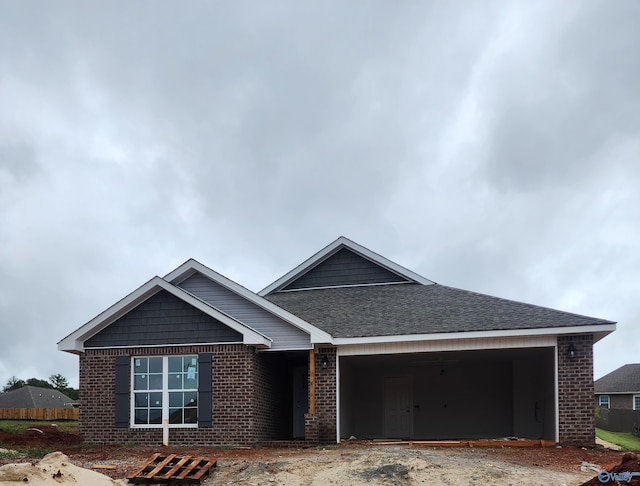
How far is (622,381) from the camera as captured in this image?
47.7m

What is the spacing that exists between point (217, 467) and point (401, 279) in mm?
10644

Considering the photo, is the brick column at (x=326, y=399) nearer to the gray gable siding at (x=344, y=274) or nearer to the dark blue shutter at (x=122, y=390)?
the dark blue shutter at (x=122, y=390)

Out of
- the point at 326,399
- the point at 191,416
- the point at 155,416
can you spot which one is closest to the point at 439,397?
the point at 326,399

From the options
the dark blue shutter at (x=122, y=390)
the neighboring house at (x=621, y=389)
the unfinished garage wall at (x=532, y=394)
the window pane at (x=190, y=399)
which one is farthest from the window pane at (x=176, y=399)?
the neighboring house at (x=621, y=389)

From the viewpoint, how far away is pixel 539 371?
810 inches

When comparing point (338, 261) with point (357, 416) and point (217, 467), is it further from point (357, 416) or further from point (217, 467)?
point (217, 467)

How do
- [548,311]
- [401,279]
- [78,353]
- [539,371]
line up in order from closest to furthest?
[548,311] < [78,353] < [539,371] < [401,279]

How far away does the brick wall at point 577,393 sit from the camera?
52.6 ft

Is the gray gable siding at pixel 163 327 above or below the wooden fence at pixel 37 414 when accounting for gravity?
above

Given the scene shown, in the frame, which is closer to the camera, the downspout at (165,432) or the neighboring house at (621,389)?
the downspout at (165,432)

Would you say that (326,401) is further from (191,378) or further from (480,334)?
(480,334)

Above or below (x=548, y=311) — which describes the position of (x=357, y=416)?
below

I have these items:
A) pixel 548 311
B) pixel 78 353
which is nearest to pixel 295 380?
pixel 78 353

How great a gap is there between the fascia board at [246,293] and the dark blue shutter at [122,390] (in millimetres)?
2691
